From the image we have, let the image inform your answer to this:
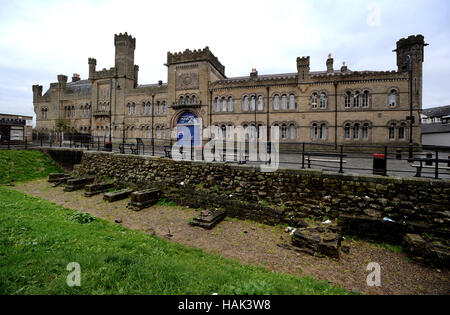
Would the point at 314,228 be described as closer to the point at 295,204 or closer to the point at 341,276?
the point at 295,204

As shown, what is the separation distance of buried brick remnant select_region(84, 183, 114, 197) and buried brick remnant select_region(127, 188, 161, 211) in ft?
12.1

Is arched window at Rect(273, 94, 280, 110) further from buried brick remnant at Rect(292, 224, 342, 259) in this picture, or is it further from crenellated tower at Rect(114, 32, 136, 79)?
crenellated tower at Rect(114, 32, 136, 79)

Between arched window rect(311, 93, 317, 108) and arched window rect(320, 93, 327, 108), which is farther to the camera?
arched window rect(311, 93, 317, 108)

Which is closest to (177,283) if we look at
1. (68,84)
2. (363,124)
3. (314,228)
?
(314,228)

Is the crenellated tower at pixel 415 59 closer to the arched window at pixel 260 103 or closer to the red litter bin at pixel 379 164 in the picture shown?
the arched window at pixel 260 103

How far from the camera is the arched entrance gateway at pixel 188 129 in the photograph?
27172 mm

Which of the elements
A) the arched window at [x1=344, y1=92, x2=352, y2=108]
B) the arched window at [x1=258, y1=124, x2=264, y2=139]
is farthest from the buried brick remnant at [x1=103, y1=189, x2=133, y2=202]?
the arched window at [x1=344, y1=92, x2=352, y2=108]

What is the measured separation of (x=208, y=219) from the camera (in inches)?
327

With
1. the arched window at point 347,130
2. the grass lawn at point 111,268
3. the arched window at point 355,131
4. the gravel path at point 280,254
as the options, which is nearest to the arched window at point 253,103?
the arched window at point 347,130

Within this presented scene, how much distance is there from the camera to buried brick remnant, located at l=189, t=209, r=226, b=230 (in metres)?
8.14

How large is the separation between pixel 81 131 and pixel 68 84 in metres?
13.2

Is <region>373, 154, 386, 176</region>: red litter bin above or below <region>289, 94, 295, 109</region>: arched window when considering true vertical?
below

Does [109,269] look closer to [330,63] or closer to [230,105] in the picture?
[230,105]

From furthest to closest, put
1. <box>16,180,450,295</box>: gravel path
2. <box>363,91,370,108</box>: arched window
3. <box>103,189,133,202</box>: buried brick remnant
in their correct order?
<box>363,91,370,108</box>: arched window
<box>103,189,133,202</box>: buried brick remnant
<box>16,180,450,295</box>: gravel path
